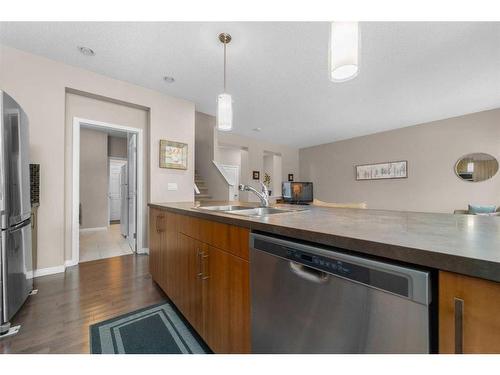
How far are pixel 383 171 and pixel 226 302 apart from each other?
5731 millimetres

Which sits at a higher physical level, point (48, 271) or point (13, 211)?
point (13, 211)

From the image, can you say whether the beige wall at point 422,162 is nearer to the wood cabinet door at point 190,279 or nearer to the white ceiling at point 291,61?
the white ceiling at point 291,61

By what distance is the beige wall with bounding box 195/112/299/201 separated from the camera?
181 inches

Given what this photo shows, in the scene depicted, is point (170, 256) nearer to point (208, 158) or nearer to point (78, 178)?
point (78, 178)

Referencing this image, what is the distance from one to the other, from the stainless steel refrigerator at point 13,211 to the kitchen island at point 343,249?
37.3 inches

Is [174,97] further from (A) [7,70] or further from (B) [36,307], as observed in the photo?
(B) [36,307]

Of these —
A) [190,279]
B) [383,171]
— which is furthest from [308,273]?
[383,171]

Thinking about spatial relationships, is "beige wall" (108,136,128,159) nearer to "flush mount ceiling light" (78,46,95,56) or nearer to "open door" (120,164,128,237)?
"open door" (120,164,128,237)

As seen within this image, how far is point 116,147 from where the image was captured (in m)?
5.51

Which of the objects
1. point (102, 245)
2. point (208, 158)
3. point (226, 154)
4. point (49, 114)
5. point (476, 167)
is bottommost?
point (102, 245)

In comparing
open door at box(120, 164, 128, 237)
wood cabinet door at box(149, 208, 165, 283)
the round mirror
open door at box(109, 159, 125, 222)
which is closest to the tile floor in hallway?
open door at box(120, 164, 128, 237)

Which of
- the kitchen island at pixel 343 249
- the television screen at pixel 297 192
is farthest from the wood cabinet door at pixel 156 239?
the television screen at pixel 297 192

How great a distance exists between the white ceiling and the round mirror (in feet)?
3.03
